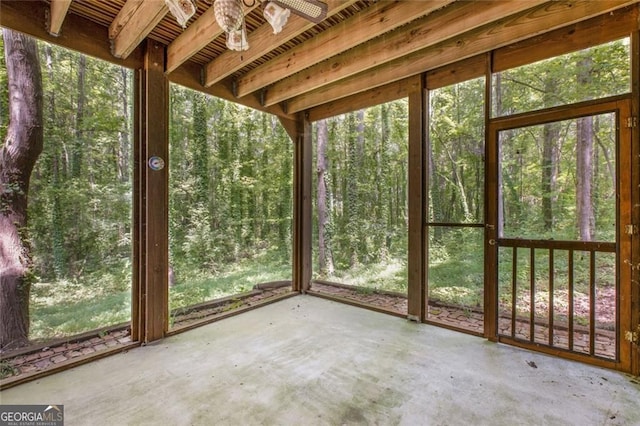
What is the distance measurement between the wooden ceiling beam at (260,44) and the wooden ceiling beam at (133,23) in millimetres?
785

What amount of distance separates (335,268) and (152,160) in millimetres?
3870

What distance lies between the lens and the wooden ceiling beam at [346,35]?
6.90 ft

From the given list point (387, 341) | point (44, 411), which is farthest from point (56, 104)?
point (387, 341)

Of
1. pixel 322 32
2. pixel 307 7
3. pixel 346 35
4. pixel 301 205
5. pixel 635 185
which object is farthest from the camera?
pixel 301 205

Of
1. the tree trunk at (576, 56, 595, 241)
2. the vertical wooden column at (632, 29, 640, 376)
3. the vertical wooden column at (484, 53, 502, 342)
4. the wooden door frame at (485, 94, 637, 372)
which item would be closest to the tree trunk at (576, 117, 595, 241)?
the tree trunk at (576, 56, 595, 241)

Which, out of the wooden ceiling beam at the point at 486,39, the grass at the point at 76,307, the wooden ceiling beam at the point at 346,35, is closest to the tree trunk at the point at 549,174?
the wooden ceiling beam at the point at 486,39

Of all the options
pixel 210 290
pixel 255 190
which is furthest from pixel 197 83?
pixel 210 290

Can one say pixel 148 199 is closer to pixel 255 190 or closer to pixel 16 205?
pixel 16 205

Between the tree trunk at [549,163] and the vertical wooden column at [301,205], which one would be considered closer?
the tree trunk at [549,163]

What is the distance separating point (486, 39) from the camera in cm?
251

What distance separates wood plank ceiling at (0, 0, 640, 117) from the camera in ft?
6.87

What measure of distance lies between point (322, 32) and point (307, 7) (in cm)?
129

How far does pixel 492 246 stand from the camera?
279cm

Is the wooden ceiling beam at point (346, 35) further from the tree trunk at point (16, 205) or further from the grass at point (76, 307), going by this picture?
the grass at point (76, 307)
